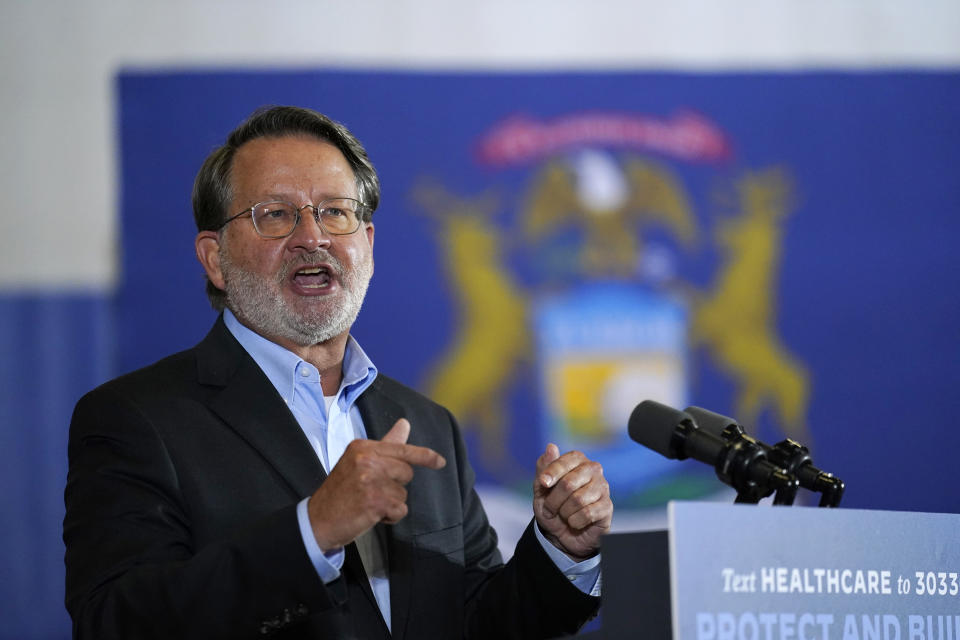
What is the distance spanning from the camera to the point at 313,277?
2135mm

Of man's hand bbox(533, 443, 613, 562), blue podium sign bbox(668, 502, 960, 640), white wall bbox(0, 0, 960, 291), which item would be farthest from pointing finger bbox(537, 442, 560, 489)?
white wall bbox(0, 0, 960, 291)

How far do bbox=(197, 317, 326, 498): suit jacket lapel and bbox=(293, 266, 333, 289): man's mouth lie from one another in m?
0.19

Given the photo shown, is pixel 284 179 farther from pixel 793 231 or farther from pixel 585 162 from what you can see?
pixel 793 231

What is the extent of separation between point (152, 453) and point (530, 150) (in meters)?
2.35

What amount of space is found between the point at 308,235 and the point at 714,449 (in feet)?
3.30

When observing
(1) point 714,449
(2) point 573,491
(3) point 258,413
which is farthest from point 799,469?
(3) point 258,413

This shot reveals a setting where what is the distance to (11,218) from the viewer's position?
3803 mm

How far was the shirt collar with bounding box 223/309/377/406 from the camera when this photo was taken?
6.72 ft

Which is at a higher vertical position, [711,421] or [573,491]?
[711,421]

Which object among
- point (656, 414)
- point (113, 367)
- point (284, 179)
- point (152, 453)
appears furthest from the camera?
point (113, 367)

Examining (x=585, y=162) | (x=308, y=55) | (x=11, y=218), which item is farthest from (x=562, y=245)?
(x=11, y=218)

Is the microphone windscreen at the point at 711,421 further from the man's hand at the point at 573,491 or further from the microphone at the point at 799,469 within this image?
the man's hand at the point at 573,491

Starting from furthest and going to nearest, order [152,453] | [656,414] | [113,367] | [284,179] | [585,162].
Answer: [585,162] → [113,367] → [284,179] → [152,453] → [656,414]

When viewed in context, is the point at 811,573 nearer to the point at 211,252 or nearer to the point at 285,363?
the point at 285,363
